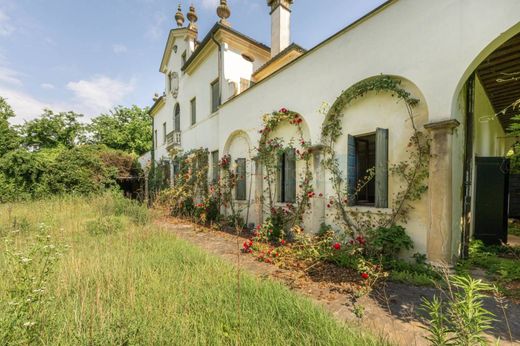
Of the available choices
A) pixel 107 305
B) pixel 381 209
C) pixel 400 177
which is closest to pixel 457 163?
pixel 400 177

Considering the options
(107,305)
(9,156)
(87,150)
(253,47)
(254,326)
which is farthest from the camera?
(87,150)

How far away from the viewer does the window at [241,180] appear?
860 centimetres

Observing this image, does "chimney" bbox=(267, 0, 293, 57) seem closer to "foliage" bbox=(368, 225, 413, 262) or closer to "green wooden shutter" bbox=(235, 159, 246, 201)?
"green wooden shutter" bbox=(235, 159, 246, 201)

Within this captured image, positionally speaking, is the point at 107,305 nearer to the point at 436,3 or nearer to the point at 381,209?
the point at 381,209

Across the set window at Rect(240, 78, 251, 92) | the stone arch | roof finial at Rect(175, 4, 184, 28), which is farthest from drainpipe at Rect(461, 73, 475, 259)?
roof finial at Rect(175, 4, 184, 28)

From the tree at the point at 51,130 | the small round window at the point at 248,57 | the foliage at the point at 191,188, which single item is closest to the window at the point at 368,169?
the foliage at the point at 191,188

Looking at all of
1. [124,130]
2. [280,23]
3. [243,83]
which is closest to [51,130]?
[124,130]

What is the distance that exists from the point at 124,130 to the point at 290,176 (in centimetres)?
2782

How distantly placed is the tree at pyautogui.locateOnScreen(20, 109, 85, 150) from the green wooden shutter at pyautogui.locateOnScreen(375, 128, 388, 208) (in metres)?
27.7

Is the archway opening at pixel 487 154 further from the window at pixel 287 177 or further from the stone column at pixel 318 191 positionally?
the window at pixel 287 177

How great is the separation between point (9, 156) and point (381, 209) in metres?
16.4

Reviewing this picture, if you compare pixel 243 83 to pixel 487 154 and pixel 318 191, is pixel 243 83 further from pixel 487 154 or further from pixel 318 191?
pixel 487 154

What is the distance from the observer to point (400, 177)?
14.5ft

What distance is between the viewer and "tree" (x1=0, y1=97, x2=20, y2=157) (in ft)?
59.8
